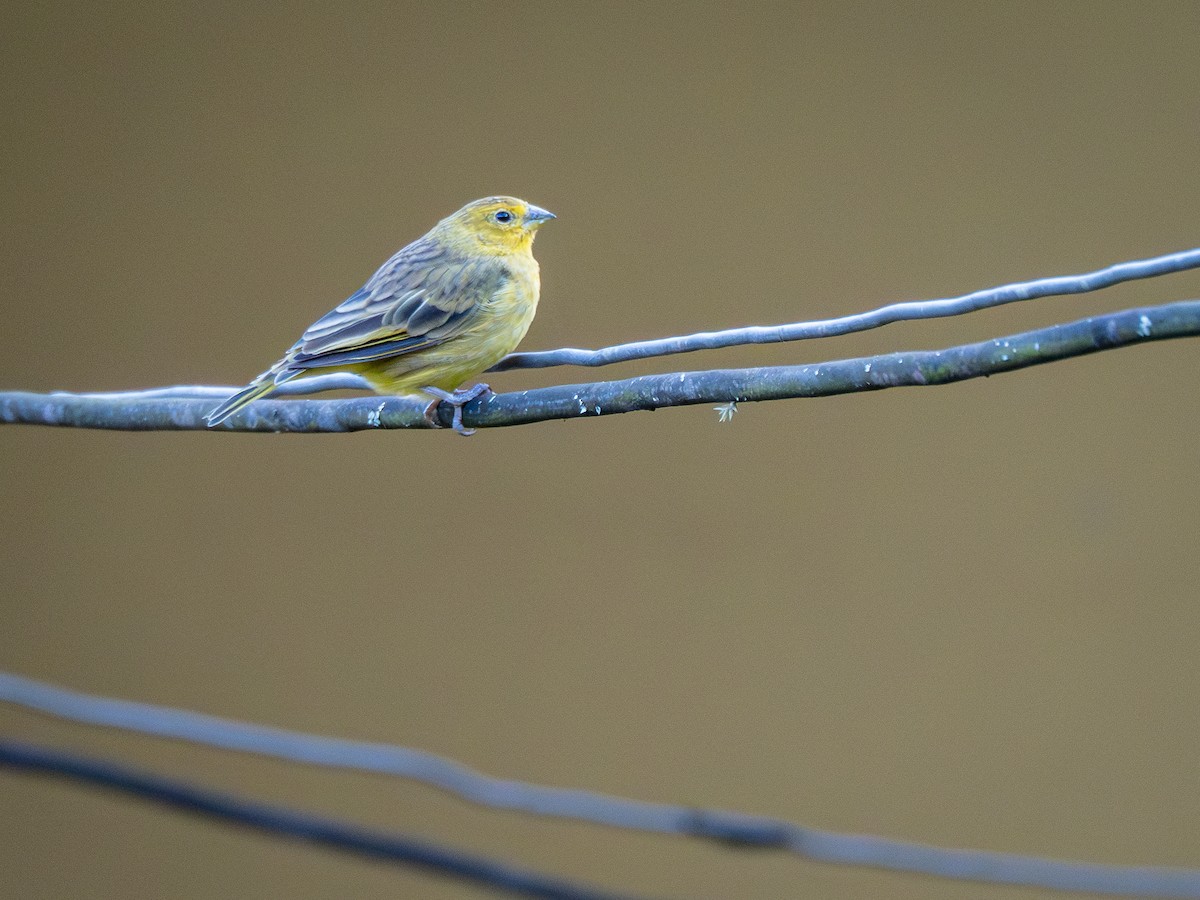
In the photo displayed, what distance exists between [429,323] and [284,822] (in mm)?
1575

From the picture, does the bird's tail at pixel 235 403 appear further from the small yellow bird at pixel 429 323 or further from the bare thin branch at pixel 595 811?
the bare thin branch at pixel 595 811

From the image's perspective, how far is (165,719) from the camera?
130 cm

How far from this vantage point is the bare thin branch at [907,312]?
Answer: 100 centimetres

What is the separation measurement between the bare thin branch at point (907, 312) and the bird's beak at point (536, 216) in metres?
1.29

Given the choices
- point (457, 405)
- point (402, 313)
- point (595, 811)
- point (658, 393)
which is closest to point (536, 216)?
point (402, 313)

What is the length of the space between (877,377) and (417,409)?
682mm

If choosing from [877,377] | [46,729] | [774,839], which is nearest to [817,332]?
[877,377]

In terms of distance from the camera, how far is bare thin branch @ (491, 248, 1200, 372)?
1000 mm

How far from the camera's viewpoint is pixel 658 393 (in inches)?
51.3

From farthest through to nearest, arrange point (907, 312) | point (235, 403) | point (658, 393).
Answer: point (235, 403) < point (658, 393) < point (907, 312)

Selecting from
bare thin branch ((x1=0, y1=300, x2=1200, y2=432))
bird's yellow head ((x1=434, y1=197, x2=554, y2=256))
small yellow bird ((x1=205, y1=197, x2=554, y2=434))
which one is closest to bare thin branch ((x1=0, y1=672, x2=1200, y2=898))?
bare thin branch ((x1=0, y1=300, x2=1200, y2=432))

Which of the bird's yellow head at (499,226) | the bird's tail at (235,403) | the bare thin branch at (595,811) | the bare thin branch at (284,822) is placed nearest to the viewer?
the bare thin branch at (284,822)

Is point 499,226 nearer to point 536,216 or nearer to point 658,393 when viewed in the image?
point 536,216

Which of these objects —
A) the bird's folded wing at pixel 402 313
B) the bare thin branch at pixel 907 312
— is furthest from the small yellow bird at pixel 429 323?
the bare thin branch at pixel 907 312
